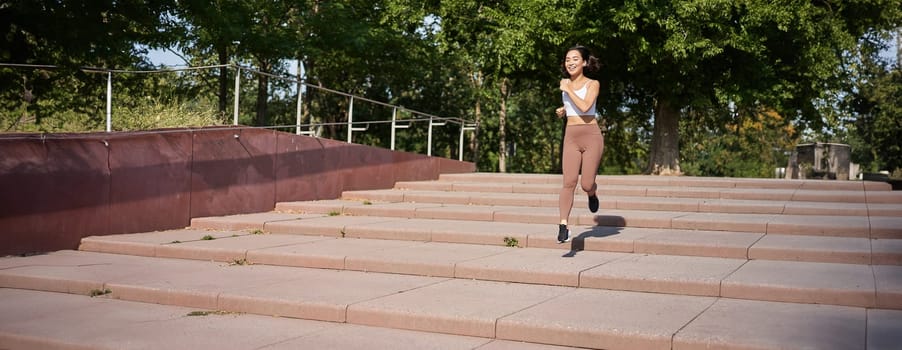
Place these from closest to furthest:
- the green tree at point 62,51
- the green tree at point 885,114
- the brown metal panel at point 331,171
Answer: the green tree at point 62,51, the brown metal panel at point 331,171, the green tree at point 885,114

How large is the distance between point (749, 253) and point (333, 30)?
64.1 feet

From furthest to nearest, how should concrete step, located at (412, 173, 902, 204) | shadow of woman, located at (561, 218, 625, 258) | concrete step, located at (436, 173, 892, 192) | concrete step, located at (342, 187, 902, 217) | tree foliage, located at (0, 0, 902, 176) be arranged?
1. tree foliage, located at (0, 0, 902, 176)
2. concrete step, located at (436, 173, 892, 192)
3. concrete step, located at (412, 173, 902, 204)
4. concrete step, located at (342, 187, 902, 217)
5. shadow of woman, located at (561, 218, 625, 258)

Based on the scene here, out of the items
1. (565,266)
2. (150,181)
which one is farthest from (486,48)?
(565,266)

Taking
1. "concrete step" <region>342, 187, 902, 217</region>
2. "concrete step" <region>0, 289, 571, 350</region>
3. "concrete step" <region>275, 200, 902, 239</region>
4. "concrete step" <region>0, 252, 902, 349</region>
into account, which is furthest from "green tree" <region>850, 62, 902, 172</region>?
"concrete step" <region>0, 289, 571, 350</region>

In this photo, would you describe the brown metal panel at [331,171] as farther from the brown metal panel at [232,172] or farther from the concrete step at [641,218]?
the brown metal panel at [232,172]

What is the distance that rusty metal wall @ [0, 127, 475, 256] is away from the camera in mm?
8891

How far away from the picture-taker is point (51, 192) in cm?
912

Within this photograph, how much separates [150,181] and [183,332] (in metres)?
5.34

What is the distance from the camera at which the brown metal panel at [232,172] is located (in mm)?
11188

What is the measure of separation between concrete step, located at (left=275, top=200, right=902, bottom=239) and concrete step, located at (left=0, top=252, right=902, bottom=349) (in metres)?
3.44

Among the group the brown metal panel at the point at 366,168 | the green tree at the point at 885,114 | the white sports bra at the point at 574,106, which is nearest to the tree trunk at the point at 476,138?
the green tree at the point at 885,114

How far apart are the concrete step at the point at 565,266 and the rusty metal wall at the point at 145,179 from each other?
51 cm

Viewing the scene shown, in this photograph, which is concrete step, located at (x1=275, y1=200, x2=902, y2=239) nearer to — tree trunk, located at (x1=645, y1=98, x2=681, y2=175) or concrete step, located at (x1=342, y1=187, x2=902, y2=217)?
concrete step, located at (x1=342, y1=187, x2=902, y2=217)

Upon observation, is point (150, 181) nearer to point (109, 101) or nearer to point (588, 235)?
point (109, 101)
